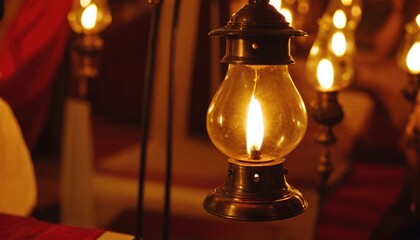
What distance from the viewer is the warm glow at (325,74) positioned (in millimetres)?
1497

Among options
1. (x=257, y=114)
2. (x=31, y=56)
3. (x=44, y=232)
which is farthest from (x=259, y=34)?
(x=31, y=56)

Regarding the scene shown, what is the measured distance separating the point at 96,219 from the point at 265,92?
5.86ft

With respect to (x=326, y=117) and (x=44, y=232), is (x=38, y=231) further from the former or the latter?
(x=326, y=117)

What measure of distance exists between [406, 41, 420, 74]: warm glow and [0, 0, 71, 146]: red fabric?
0.85m

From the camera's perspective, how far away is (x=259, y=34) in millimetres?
813

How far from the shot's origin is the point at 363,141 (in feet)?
14.7

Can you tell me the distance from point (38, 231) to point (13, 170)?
35 cm

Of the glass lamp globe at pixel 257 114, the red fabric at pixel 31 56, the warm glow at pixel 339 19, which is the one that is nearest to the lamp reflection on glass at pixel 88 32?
the red fabric at pixel 31 56

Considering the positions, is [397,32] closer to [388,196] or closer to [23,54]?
[388,196]

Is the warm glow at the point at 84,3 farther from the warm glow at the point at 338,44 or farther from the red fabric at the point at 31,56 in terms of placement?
the warm glow at the point at 338,44

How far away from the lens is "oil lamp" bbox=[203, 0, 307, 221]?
827 mm

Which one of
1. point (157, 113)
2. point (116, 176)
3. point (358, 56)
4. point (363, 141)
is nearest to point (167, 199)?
point (116, 176)

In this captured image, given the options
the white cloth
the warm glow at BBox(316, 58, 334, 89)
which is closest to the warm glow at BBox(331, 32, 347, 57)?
the warm glow at BBox(316, 58, 334, 89)

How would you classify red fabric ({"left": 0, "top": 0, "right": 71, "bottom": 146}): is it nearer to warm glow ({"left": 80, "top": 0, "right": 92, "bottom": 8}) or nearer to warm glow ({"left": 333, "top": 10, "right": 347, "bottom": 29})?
warm glow ({"left": 80, "top": 0, "right": 92, "bottom": 8})
